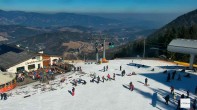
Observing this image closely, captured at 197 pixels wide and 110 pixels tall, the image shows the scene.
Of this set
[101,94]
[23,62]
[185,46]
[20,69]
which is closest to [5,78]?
[20,69]

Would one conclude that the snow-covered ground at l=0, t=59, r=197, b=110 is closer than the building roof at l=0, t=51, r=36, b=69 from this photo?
Yes

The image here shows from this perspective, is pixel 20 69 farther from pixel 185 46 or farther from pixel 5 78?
pixel 185 46

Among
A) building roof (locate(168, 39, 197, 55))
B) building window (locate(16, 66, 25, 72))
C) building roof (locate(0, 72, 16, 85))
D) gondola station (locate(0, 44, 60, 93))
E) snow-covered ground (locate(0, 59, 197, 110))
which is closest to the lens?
snow-covered ground (locate(0, 59, 197, 110))

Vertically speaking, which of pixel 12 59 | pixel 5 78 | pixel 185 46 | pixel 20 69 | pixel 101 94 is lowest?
pixel 101 94

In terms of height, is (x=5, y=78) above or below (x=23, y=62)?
below

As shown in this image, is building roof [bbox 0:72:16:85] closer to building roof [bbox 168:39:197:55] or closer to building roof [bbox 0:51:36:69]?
building roof [bbox 0:51:36:69]

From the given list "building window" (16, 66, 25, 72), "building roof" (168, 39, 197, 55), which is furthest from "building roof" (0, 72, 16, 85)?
"building roof" (168, 39, 197, 55)

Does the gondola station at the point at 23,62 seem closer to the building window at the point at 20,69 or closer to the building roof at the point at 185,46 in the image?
the building window at the point at 20,69

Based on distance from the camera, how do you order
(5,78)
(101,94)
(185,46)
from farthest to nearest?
(185,46), (5,78), (101,94)

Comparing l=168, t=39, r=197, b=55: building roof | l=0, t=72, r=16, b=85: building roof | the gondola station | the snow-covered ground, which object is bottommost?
the snow-covered ground
